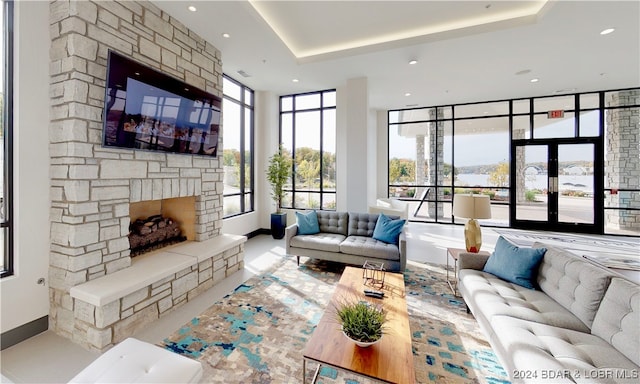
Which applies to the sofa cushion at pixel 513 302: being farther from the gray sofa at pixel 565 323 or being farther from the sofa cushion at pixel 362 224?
the sofa cushion at pixel 362 224

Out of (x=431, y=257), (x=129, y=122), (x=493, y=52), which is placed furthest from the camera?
(x=431, y=257)

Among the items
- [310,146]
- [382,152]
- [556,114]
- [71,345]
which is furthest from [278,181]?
[556,114]

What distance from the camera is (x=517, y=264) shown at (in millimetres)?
2484

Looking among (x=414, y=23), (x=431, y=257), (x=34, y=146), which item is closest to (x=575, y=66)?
(x=414, y=23)

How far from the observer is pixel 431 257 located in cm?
459

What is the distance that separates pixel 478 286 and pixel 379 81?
14.6ft

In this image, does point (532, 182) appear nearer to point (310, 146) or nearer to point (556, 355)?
point (310, 146)

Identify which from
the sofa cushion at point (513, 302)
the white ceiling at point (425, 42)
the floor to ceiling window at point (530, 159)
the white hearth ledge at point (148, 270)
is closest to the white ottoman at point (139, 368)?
the white hearth ledge at point (148, 270)

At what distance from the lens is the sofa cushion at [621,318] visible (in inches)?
58.5

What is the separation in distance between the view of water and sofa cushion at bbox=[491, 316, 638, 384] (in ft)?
20.1

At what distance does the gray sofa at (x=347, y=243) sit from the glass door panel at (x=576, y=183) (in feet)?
18.5

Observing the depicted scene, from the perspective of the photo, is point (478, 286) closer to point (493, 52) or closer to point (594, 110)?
point (493, 52)

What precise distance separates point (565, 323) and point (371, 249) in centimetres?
211

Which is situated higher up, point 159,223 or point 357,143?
point 357,143
